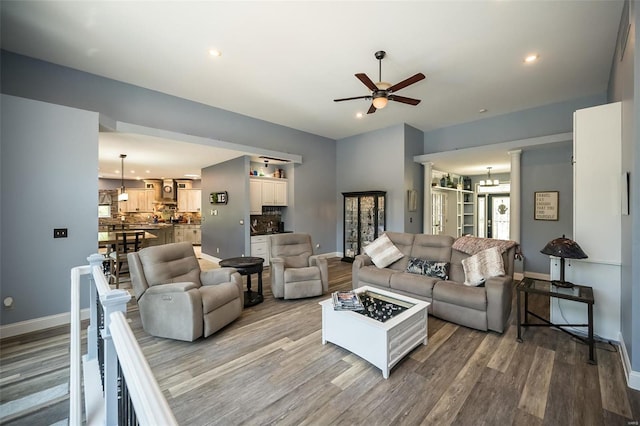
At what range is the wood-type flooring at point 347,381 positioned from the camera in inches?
70.9

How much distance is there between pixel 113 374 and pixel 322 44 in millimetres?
3558

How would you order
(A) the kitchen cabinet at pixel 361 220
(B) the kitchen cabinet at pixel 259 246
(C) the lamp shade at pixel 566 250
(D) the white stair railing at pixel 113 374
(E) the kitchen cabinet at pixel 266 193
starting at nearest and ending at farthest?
(D) the white stair railing at pixel 113 374, (C) the lamp shade at pixel 566 250, (B) the kitchen cabinet at pixel 259 246, (E) the kitchen cabinet at pixel 266 193, (A) the kitchen cabinet at pixel 361 220

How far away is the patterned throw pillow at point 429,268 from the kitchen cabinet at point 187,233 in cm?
751

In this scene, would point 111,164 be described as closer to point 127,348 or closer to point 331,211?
point 331,211

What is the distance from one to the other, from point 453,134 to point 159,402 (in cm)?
701

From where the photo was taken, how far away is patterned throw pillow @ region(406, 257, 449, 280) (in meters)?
3.56

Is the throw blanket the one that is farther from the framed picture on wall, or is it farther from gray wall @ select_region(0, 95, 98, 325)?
gray wall @ select_region(0, 95, 98, 325)

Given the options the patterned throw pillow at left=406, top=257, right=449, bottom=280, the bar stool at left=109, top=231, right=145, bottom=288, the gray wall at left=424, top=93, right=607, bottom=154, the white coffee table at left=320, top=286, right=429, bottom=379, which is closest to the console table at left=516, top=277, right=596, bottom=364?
the patterned throw pillow at left=406, top=257, right=449, bottom=280

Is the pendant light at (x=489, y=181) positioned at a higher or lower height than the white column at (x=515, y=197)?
higher

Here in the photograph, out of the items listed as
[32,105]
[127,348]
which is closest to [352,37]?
[127,348]

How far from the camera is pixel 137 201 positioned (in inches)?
396

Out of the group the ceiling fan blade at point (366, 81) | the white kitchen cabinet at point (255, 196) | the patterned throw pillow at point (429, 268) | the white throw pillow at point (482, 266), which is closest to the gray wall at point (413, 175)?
the patterned throw pillow at point (429, 268)

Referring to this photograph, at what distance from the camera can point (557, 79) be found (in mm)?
4023

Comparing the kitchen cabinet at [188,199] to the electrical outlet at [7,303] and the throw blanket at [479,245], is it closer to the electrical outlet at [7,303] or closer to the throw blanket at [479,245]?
the electrical outlet at [7,303]
